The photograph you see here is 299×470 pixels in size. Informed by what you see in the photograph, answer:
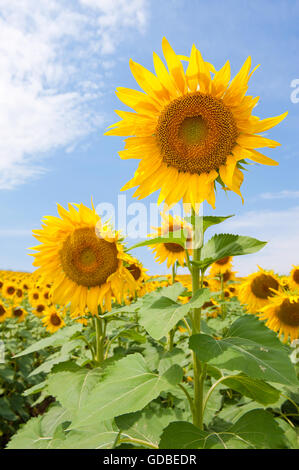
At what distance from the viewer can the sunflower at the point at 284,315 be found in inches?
171

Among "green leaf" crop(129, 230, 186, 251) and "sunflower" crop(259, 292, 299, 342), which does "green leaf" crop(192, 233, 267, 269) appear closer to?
"green leaf" crop(129, 230, 186, 251)

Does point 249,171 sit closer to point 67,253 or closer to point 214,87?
point 214,87

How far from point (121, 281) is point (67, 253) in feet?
1.80

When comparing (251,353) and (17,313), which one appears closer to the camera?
(251,353)

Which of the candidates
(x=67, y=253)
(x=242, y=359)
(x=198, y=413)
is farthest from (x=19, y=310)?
(x=242, y=359)

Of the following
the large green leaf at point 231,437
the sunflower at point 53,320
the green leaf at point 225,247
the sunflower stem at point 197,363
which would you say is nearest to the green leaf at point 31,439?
the sunflower stem at point 197,363

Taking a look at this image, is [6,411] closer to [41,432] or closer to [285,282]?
[41,432]

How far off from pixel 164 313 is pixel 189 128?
1151 mm

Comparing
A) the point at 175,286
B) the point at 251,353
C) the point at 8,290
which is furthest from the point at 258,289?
the point at 8,290

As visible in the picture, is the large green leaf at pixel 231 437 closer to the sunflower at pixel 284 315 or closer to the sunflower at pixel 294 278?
the sunflower at pixel 284 315

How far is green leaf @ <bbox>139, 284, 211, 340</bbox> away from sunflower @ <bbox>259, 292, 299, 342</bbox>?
9.16 ft

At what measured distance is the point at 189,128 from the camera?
2.24m

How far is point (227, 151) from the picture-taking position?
2170 millimetres

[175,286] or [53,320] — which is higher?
[175,286]
